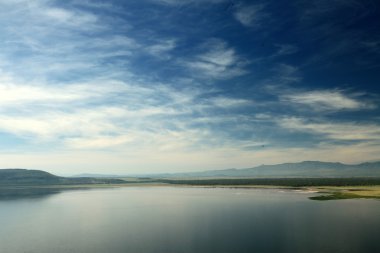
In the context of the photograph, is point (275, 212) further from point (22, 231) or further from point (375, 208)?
point (22, 231)

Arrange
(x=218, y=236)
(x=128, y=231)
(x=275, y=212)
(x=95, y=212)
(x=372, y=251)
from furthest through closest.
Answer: (x=95, y=212) → (x=275, y=212) → (x=128, y=231) → (x=218, y=236) → (x=372, y=251)

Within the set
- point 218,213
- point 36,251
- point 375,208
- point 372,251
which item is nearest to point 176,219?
point 218,213

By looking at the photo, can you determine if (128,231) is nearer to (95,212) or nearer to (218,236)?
(218,236)

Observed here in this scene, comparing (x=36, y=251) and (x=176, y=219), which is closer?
(x=36, y=251)

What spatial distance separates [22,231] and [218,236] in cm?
3146

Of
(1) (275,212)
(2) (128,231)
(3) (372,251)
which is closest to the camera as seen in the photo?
(3) (372,251)

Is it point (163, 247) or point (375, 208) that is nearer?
point (163, 247)

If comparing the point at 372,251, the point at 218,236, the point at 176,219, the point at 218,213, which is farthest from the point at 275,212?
the point at 372,251

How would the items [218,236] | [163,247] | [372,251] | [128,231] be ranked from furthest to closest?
[128,231] < [218,236] < [163,247] < [372,251]

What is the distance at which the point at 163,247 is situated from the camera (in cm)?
4225

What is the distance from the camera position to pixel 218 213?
240ft

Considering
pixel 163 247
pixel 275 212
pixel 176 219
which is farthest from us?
pixel 275 212

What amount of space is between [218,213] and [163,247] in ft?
106

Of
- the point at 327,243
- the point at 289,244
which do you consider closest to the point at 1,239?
the point at 289,244
